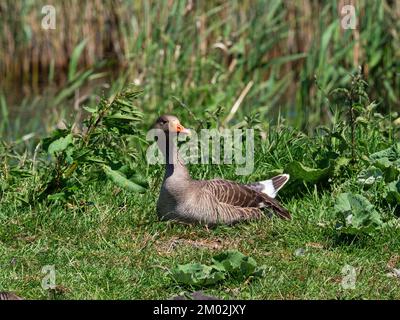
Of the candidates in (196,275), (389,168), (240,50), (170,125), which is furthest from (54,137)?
(240,50)

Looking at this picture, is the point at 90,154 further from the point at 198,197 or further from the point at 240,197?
the point at 240,197

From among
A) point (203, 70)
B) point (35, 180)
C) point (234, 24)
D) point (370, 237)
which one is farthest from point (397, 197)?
point (234, 24)

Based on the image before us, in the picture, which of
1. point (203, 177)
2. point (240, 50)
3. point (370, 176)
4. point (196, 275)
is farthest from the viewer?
point (240, 50)

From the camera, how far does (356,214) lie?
18.8 feet

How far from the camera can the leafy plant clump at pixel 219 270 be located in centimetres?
507

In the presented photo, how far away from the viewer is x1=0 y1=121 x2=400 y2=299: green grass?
5098mm

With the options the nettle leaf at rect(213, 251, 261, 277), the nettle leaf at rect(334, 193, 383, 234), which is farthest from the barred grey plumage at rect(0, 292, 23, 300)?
the nettle leaf at rect(334, 193, 383, 234)

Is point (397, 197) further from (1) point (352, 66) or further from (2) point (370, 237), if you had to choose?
(1) point (352, 66)

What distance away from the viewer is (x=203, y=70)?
9.81 meters

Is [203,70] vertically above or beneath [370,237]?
above

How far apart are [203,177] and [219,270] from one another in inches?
73.8
